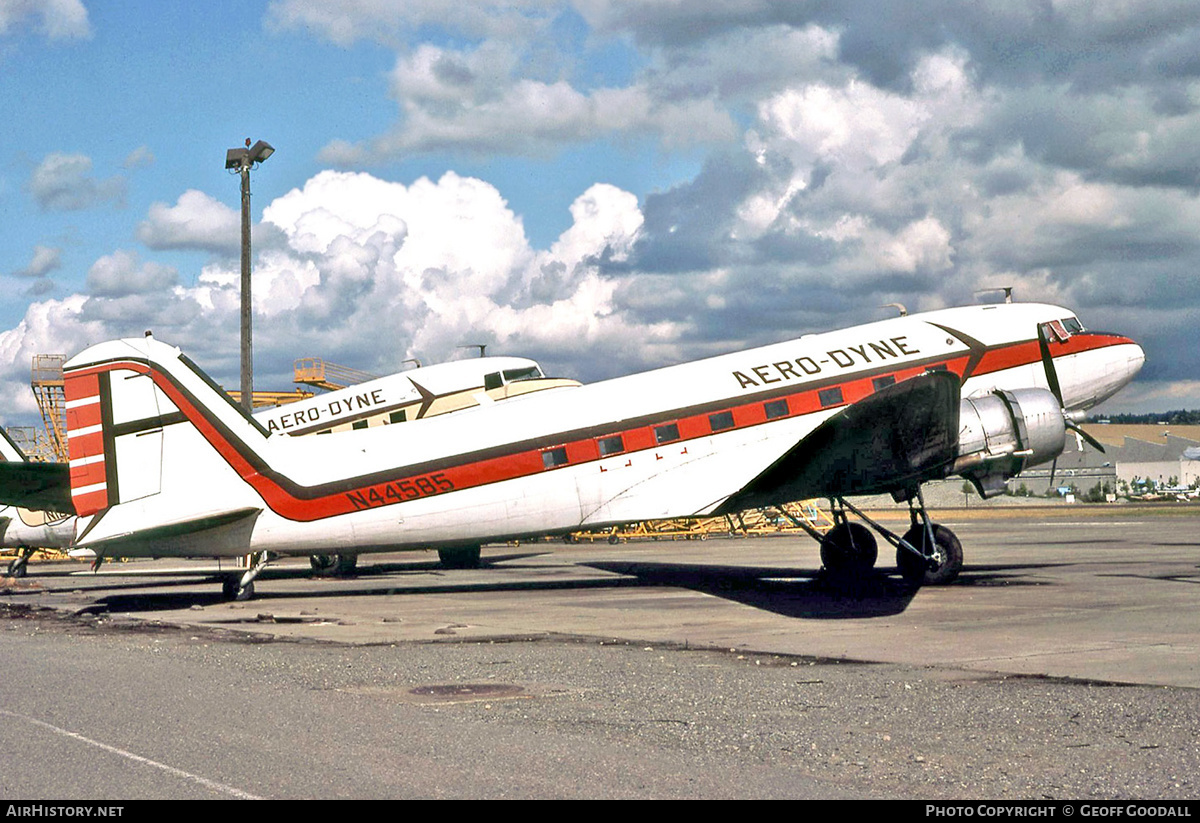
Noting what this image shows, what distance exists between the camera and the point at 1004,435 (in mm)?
20469

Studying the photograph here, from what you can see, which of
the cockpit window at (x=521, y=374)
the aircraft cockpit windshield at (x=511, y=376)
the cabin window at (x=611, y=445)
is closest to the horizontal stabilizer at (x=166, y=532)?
the cabin window at (x=611, y=445)

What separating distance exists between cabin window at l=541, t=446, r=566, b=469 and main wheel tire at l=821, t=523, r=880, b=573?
5.30 metres

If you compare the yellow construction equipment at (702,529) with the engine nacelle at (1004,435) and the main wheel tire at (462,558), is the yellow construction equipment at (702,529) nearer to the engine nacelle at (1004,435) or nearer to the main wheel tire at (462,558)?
the main wheel tire at (462,558)

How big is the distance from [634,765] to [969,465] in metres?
14.0

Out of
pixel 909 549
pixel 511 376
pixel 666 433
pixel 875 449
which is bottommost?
pixel 909 549

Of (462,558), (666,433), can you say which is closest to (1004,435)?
(666,433)

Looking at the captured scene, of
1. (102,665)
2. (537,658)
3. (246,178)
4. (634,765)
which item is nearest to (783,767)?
(634,765)

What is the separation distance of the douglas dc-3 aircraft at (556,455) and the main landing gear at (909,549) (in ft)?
0.16

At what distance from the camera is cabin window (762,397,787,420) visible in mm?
23062

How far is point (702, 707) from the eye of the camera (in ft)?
34.6

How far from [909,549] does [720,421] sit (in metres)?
4.31

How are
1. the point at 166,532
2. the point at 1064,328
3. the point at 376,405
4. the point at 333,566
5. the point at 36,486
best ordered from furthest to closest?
the point at 376,405 → the point at 333,566 → the point at 36,486 → the point at 1064,328 → the point at 166,532

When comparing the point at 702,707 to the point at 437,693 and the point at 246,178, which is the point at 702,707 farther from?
the point at 246,178

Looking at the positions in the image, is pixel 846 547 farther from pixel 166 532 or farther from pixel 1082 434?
pixel 166 532
